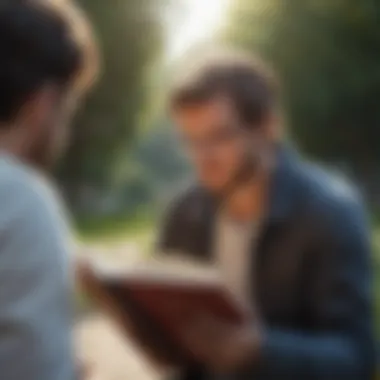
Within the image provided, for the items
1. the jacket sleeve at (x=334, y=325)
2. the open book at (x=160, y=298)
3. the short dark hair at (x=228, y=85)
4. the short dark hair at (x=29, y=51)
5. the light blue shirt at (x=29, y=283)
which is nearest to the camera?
the light blue shirt at (x=29, y=283)

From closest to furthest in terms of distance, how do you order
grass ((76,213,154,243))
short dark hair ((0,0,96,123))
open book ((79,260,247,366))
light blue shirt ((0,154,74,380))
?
light blue shirt ((0,154,74,380)) → short dark hair ((0,0,96,123)) → open book ((79,260,247,366)) → grass ((76,213,154,243))

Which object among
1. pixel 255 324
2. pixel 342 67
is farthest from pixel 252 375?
pixel 342 67

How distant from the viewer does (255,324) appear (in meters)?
1.21

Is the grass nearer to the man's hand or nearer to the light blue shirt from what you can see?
the man's hand

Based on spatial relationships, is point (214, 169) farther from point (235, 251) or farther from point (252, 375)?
point (252, 375)

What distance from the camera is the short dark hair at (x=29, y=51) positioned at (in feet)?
3.03

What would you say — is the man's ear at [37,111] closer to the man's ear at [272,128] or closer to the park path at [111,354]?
the park path at [111,354]

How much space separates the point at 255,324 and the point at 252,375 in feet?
0.32

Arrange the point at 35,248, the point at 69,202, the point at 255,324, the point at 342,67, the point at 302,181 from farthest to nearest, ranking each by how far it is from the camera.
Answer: the point at 69,202
the point at 342,67
the point at 302,181
the point at 255,324
the point at 35,248

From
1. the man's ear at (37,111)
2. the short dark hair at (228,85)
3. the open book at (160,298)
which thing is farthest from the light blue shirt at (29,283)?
the short dark hair at (228,85)

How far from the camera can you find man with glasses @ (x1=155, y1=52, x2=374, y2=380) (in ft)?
4.11

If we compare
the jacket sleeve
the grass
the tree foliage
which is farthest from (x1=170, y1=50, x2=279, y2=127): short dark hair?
the grass

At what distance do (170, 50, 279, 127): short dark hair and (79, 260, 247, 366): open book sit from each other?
0.93ft

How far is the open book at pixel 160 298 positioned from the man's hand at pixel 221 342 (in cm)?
1
